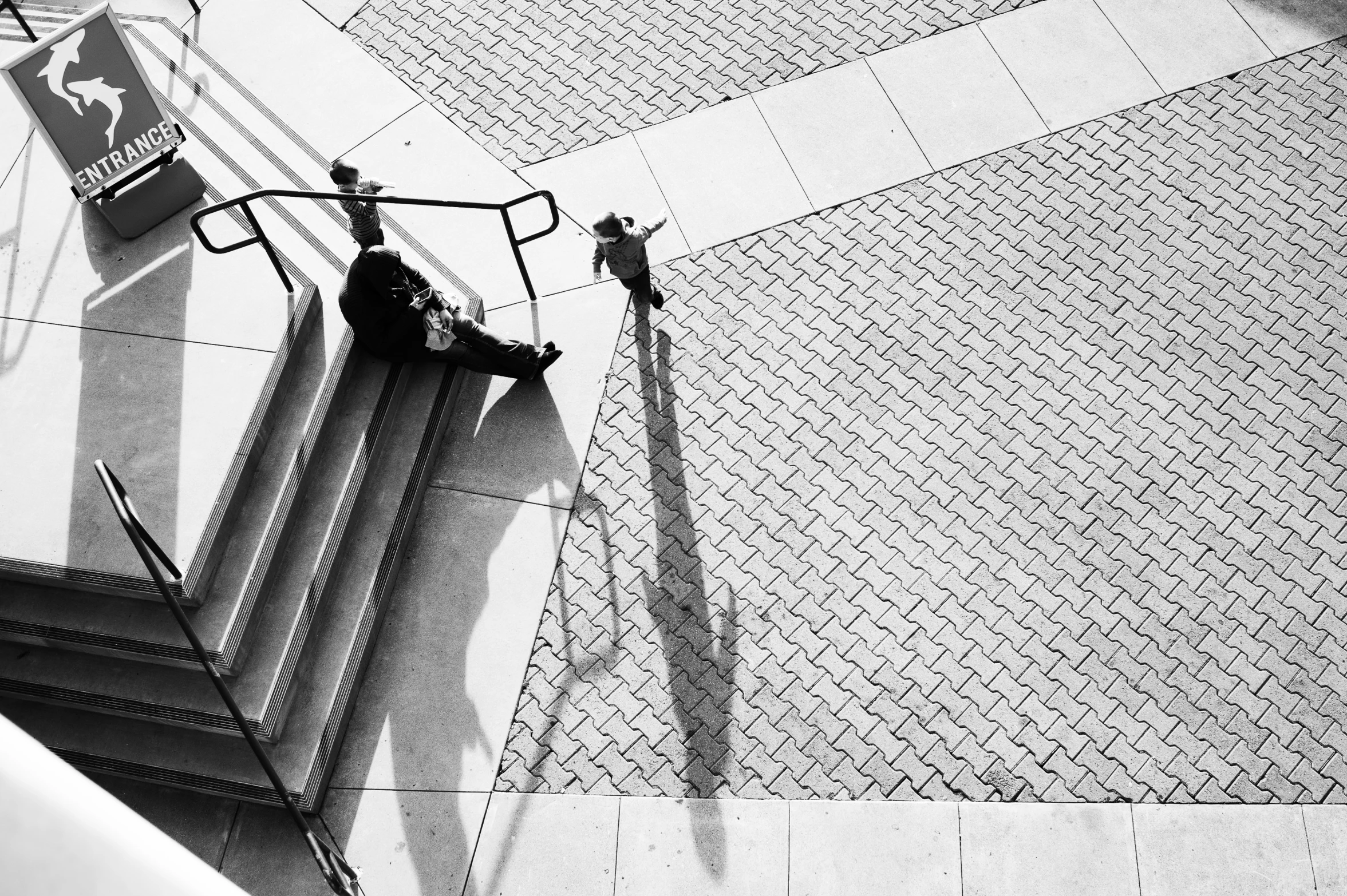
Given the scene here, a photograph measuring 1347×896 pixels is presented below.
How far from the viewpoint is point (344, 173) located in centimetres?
764

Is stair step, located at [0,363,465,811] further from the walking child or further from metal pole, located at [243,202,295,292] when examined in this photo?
the walking child

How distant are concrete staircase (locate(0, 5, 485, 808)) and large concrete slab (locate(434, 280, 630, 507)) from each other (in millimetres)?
214

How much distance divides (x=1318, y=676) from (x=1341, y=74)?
5.47 m

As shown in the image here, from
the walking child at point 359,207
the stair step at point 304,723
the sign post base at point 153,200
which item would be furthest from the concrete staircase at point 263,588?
the walking child at point 359,207

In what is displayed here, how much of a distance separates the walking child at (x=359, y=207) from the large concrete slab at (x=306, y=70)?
1783mm

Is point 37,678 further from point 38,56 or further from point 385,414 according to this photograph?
point 38,56

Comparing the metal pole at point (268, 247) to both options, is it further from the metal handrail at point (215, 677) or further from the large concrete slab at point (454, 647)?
the metal handrail at point (215, 677)

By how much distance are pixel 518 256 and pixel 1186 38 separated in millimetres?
6067

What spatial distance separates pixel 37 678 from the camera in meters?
6.88

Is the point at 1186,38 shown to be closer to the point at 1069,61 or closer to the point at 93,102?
the point at 1069,61

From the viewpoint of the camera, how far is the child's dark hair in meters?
7.64

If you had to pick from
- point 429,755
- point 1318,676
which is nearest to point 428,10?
point 429,755

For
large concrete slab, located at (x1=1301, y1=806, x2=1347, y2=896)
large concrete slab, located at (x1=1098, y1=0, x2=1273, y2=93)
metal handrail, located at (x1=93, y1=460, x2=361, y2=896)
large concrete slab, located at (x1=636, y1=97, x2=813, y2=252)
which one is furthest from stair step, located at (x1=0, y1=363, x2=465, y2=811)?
large concrete slab, located at (x1=1098, y1=0, x2=1273, y2=93)

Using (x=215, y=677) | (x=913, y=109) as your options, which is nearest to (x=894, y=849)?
(x=215, y=677)
